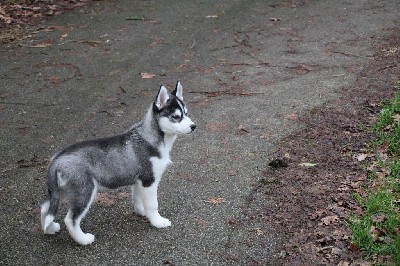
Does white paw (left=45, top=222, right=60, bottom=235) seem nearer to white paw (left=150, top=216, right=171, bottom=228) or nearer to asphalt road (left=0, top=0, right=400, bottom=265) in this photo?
asphalt road (left=0, top=0, right=400, bottom=265)

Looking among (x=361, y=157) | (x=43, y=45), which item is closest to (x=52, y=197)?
(x=361, y=157)

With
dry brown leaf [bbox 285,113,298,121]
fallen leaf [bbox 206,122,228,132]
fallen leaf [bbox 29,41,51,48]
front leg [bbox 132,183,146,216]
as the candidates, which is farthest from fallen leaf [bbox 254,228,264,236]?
fallen leaf [bbox 29,41,51,48]

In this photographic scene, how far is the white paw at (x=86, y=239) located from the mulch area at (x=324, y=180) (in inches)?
59.1

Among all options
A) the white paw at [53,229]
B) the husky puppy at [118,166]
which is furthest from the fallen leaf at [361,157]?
the white paw at [53,229]

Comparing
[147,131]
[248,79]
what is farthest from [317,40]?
[147,131]

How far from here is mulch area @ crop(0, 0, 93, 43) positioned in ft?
34.0

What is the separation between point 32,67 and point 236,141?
407 centimetres

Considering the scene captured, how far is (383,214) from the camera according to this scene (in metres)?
4.55

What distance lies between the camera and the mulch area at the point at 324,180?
4312 millimetres

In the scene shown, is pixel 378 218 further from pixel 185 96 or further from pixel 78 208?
pixel 185 96

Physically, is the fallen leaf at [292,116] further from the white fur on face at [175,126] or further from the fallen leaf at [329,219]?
the white fur on face at [175,126]

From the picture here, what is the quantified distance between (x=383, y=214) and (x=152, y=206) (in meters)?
1.95

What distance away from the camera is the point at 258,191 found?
205 inches

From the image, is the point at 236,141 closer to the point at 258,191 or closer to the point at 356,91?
the point at 258,191
